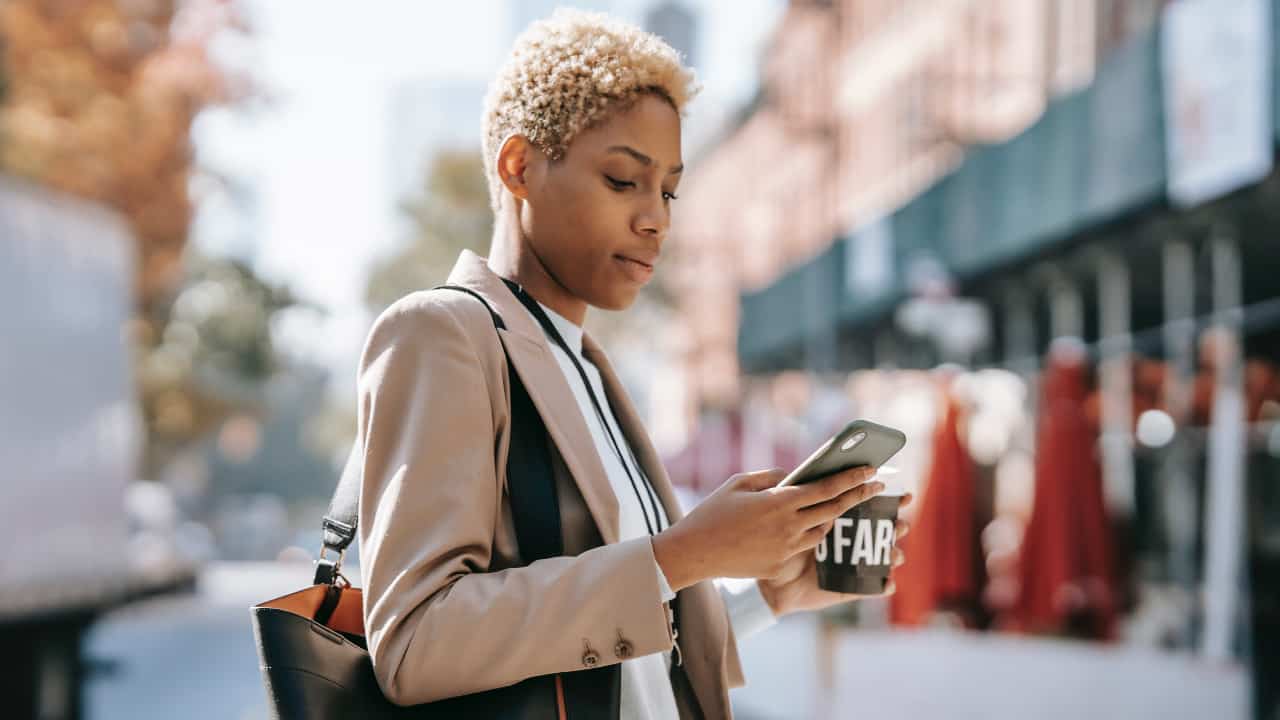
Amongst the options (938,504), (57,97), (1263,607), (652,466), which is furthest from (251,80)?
(652,466)

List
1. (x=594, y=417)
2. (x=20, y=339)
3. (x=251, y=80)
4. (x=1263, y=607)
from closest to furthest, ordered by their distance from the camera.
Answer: (x=594, y=417) < (x=1263, y=607) < (x=20, y=339) < (x=251, y=80)

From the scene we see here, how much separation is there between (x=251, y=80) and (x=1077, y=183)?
13895 millimetres

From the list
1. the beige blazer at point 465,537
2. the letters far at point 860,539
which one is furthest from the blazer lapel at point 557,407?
the letters far at point 860,539

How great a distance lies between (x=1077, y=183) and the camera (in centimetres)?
1049

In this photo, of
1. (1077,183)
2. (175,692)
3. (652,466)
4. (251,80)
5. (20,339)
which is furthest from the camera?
(251,80)

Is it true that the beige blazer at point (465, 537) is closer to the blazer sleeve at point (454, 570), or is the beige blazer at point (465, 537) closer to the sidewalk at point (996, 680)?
the blazer sleeve at point (454, 570)

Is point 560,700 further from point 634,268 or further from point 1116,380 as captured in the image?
point 1116,380

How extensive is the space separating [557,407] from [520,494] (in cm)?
14

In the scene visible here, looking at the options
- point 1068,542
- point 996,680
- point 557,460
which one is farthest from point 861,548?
point 1068,542

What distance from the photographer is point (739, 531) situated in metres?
1.72

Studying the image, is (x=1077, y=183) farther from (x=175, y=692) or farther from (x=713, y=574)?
(x=713, y=574)

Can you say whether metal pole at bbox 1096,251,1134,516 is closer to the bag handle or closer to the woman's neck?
the woman's neck

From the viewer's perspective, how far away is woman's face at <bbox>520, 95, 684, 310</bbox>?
1.94 meters

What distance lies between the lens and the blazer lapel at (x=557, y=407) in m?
1.81
